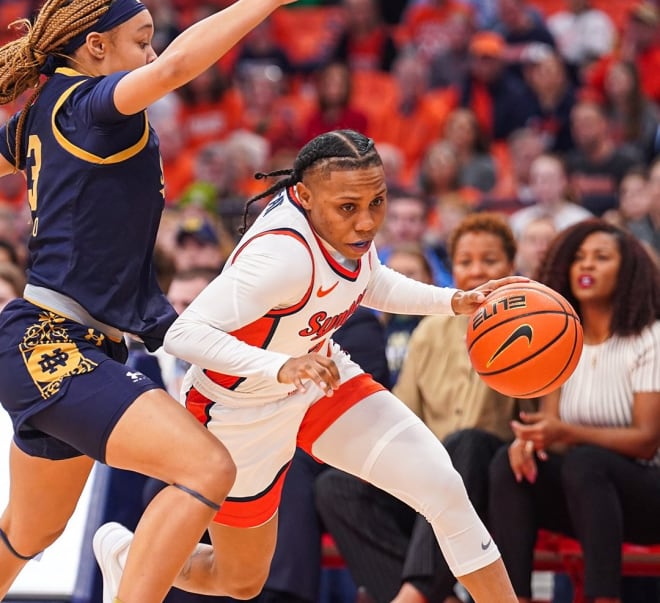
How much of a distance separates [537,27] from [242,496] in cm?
791

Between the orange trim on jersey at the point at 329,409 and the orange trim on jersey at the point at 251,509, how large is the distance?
0.49 feet

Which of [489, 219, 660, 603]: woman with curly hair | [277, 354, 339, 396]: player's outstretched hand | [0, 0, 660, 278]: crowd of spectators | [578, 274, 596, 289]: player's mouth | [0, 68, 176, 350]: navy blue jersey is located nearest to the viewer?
[277, 354, 339, 396]: player's outstretched hand

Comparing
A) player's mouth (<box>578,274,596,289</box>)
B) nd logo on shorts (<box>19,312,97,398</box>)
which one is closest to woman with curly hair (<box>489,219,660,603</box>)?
player's mouth (<box>578,274,596,289</box>)

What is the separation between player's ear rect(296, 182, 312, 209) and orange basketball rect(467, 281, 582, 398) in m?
0.68

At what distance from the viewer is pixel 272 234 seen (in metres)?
3.54

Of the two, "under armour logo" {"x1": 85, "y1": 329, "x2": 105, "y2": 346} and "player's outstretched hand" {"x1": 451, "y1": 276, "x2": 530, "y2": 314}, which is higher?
"under armour logo" {"x1": 85, "y1": 329, "x2": 105, "y2": 346}

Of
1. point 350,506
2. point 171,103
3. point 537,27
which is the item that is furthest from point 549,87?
point 350,506

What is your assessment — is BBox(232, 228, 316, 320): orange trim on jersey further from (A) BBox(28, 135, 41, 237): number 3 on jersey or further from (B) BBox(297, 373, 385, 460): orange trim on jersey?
(A) BBox(28, 135, 41, 237): number 3 on jersey

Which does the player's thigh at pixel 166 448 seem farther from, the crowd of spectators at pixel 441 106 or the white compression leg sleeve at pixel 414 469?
the crowd of spectators at pixel 441 106

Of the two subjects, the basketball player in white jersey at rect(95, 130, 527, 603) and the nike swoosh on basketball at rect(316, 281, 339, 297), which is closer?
the basketball player in white jersey at rect(95, 130, 527, 603)

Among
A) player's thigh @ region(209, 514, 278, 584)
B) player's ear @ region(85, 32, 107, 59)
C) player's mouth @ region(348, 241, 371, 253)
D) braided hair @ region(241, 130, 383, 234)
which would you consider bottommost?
player's thigh @ region(209, 514, 278, 584)

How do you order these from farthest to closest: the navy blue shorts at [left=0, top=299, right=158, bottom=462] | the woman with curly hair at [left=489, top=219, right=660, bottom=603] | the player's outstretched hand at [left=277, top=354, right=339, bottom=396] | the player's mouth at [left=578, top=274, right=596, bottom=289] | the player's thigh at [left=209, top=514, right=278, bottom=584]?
the player's mouth at [left=578, top=274, right=596, bottom=289], the woman with curly hair at [left=489, top=219, right=660, bottom=603], the player's thigh at [left=209, top=514, right=278, bottom=584], the navy blue shorts at [left=0, top=299, right=158, bottom=462], the player's outstretched hand at [left=277, top=354, right=339, bottom=396]

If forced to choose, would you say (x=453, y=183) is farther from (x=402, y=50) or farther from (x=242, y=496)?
(x=242, y=496)

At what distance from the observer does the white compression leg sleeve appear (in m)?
3.68
